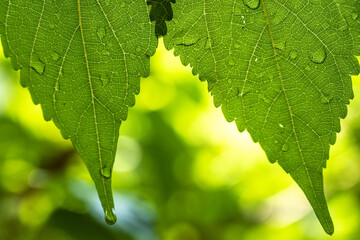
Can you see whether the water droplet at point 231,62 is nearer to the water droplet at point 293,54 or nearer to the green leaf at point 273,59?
the green leaf at point 273,59

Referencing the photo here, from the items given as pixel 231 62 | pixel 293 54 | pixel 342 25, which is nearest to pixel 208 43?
pixel 231 62

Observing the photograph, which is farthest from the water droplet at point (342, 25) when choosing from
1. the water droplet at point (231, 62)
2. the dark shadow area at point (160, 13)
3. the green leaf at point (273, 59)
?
the dark shadow area at point (160, 13)

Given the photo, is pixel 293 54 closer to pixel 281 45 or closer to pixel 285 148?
pixel 281 45

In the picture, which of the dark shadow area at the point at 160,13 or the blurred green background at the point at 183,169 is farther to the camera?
the blurred green background at the point at 183,169

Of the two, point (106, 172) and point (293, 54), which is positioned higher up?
point (293, 54)

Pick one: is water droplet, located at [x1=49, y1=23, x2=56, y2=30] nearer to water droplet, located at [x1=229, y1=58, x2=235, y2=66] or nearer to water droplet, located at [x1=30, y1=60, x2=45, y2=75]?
water droplet, located at [x1=30, y1=60, x2=45, y2=75]
